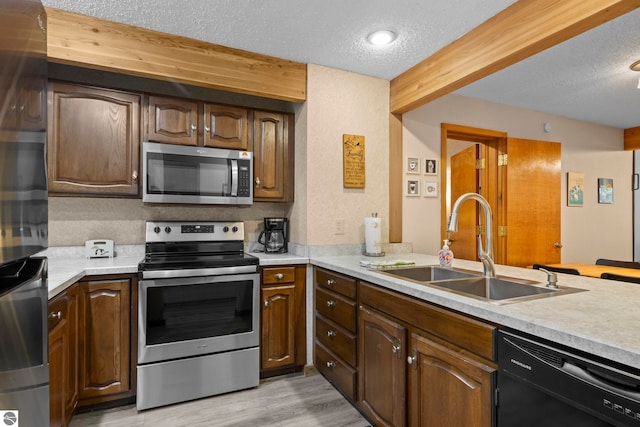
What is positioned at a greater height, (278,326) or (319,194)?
(319,194)

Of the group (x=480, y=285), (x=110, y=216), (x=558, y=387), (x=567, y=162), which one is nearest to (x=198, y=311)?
(x=110, y=216)

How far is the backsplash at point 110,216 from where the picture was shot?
248cm

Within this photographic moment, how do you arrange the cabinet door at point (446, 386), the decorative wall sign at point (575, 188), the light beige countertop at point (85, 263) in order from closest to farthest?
the cabinet door at point (446, 386), the light beige countertop at point (85, 263), the decorative wall sign at point (575, 188)

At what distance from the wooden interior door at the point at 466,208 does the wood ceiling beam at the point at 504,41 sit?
151cm

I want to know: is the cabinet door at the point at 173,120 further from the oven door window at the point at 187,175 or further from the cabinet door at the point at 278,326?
the cabinet door at the point at 278,326

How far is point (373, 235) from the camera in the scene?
2717 mm

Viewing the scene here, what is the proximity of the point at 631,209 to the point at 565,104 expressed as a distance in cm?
216

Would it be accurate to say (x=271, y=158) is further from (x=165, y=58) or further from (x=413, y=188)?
(x=413, y=188)

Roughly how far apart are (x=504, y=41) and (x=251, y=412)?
2662 mm

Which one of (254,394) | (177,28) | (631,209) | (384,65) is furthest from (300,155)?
(631,209)

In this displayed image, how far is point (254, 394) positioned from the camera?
2.30m

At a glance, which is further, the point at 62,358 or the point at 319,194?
the point at 319,194

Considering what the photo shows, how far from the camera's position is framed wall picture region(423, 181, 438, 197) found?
10.4ft

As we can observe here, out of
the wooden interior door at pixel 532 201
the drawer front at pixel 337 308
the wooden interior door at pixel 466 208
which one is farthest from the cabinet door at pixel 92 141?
the wooden interior door at pixel 532 201
